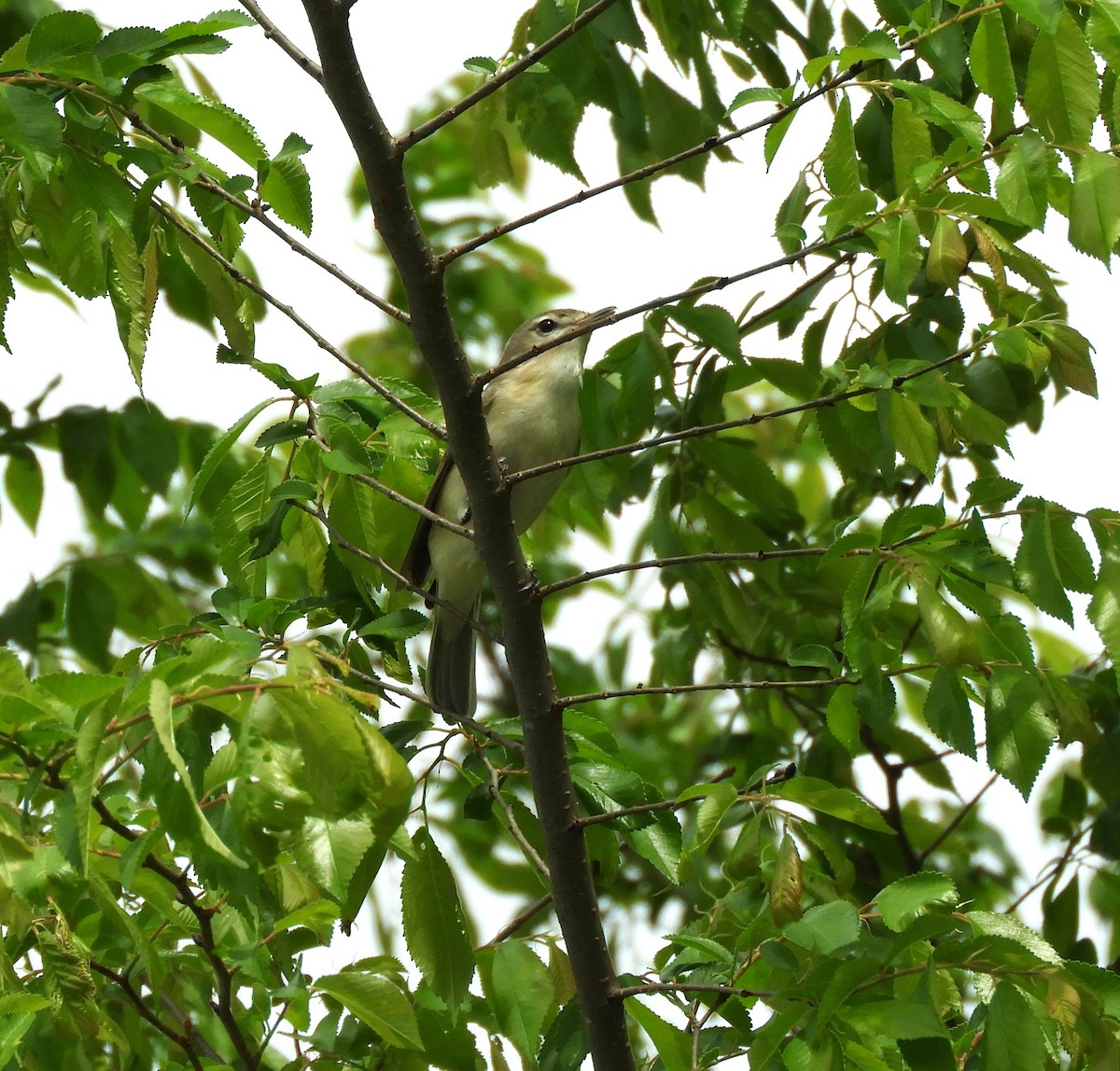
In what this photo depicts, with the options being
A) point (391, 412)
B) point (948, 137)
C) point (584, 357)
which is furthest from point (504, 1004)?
point (584, 357)

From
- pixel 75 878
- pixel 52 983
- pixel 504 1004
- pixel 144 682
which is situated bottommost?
pixel 504 1004

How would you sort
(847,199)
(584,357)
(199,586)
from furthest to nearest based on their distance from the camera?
(199,586)
(584,357)
(847,199)

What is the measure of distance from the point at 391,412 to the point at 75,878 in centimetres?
113

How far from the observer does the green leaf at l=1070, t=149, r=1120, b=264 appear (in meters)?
2.13

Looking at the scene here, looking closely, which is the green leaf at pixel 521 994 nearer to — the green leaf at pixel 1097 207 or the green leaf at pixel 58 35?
the green leaf at pixel 1097 207

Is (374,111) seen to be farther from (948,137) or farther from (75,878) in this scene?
(948,137)

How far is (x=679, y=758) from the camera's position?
563 cm

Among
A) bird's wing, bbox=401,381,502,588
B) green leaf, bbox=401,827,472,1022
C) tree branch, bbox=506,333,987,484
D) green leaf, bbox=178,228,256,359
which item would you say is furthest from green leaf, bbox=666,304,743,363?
bird's wing, bbox=401,381,502,588

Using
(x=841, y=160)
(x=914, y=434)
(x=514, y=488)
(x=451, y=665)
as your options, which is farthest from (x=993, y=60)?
(x=451, y=665)

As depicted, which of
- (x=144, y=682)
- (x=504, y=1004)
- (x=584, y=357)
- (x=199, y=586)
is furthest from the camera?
(x=199, y=586)

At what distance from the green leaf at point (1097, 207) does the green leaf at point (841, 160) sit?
41 centimetres

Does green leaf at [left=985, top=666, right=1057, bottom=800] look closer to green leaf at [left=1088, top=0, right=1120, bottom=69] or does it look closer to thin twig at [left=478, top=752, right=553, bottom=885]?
thin twig at [left=478, top=752, right=553, bottom=885]

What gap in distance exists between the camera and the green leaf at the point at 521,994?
263cm

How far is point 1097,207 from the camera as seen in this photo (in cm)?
214
